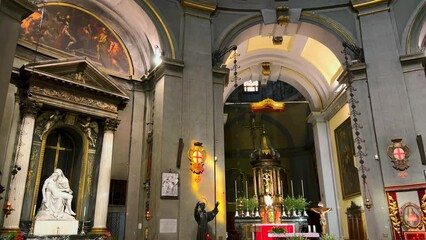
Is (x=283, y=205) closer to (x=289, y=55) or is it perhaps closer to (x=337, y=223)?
(x=337, y=223)

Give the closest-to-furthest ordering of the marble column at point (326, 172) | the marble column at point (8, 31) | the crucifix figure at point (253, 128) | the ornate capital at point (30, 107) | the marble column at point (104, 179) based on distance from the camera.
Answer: the marble column at point (8, 31), the ornate capital at point (30, 107), the marble column at point (104, 179), the marble column at point (326, 172), the crucifix figure at point (253, 128)

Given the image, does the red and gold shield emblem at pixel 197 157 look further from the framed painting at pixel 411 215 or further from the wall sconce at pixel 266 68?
the wall sconce at pixel 266 68

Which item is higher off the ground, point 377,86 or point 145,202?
point 377,86

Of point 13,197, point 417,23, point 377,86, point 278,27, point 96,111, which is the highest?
point 278,27

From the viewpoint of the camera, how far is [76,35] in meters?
10.8

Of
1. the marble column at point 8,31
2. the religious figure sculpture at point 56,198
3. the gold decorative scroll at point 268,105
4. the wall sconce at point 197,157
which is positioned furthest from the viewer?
the gold decorative scroll at point 268,105

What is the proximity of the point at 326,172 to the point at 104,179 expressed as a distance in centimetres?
908

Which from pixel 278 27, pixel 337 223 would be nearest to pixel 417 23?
pixel 278 27

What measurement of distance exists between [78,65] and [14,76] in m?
→ 1.61

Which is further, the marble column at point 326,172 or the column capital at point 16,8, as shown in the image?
the marble column at point 326,172

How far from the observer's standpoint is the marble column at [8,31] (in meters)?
5.58

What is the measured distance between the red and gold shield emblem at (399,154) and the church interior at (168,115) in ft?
0.16

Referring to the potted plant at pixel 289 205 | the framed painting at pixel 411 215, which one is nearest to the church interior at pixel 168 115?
the framed painting at pixel 411 215

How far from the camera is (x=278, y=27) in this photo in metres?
12.3
